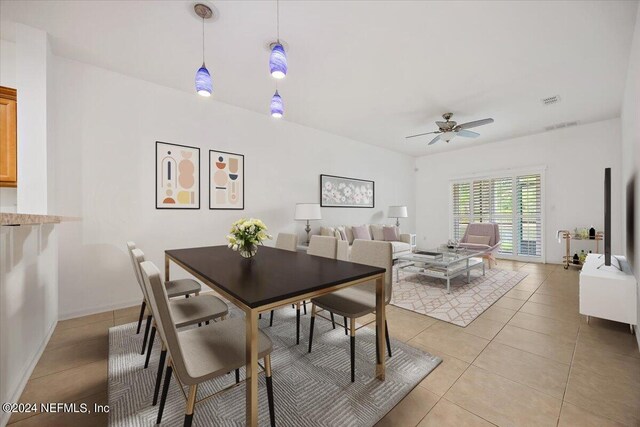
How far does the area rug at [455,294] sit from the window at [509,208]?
160 centimetres

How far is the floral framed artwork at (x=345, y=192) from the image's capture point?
17.3 ft

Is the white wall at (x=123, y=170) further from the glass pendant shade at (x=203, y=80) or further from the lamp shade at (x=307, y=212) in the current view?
the glass pendant shade at (x=203, y=80)

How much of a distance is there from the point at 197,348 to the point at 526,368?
2178 mm

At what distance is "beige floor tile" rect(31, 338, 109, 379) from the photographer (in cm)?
186

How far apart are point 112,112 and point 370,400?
379cm

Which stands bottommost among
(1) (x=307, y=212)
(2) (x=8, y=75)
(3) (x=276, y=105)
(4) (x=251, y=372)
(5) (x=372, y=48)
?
(4) (x=251, y=372)

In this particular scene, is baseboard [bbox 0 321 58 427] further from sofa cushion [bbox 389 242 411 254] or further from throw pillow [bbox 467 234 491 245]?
throw pillow [bbox 467 234 491 245]

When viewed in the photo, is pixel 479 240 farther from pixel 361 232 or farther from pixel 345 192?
pixel 345 192

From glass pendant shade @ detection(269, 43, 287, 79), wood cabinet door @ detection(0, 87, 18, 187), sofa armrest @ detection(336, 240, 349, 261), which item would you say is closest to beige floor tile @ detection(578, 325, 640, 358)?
sofa armrest @ detection(336, 240, 349, 261)

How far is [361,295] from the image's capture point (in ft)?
6.54

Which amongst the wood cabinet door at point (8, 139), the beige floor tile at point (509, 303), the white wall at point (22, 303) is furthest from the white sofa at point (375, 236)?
the wood cabinet door at point (8, 139)

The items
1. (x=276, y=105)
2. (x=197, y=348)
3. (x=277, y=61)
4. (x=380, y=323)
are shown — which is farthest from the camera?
(x=276, y=105)

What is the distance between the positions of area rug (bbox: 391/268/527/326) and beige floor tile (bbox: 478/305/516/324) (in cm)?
5

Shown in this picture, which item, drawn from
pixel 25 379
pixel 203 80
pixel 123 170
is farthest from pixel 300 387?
pixel 123 170
